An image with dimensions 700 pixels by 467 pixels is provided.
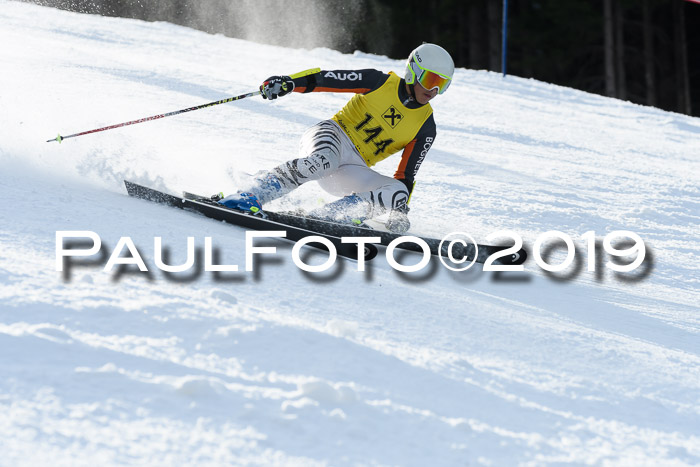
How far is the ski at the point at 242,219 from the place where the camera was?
11.8ft

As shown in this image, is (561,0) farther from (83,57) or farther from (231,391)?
(231,391)

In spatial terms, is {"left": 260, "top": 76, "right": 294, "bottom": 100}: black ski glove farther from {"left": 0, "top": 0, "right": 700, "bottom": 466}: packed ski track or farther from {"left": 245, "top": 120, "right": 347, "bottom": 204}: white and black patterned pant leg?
{"left": 0, "top": 0, "right": 700, "bottom": 466}: packed ski track

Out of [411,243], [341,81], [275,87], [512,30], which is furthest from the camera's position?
[512,30]

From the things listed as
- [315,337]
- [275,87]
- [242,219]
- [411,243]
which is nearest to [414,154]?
[411,243]

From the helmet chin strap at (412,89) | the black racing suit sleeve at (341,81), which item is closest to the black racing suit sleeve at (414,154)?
the helmet chin strap at (412,89)

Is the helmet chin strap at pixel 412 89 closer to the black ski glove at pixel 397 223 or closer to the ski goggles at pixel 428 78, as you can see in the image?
the ski goggles at pixel 428 78

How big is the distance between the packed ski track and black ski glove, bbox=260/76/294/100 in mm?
683

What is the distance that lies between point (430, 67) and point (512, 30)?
19.5m

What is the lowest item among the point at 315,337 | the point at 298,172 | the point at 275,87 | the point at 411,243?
the point at 315,337

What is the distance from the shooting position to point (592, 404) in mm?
2230

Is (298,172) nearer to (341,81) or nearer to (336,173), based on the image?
(336,173)

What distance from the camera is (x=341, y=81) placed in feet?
14.3

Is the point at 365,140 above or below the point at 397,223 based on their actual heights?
above

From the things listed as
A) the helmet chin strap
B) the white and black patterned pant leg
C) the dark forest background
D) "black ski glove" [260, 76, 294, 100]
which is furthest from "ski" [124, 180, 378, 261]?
the dark forest background
